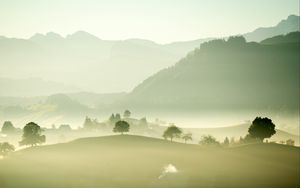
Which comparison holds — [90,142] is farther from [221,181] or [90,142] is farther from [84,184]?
[221,181]

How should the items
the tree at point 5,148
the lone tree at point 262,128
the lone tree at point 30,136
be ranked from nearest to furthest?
1. the tree at point 5,148
2. the lone tree at point 262,128
3. the lone tree at point 30,136

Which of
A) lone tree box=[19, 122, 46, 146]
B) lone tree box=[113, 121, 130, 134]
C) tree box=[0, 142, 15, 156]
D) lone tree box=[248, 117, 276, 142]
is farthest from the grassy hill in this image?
lone tree box=[113, 121, 130, 134]

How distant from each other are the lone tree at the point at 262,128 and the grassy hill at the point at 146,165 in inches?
423

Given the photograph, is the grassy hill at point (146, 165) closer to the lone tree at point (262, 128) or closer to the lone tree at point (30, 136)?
→ the lone tree at point (30, 136)

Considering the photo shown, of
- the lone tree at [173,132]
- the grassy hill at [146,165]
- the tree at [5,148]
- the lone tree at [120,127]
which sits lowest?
the grassy hill at [146,165]

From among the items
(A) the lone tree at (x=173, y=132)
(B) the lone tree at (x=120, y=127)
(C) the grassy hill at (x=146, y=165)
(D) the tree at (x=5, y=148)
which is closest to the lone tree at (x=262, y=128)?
(C) the grassy hill at (x=146, y=165)

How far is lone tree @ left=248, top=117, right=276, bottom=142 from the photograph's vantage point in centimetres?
14638

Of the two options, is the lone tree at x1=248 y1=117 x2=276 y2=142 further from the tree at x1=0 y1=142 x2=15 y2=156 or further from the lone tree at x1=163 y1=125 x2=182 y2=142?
the tree at x1=0 y1=142 x2=15 y2=156

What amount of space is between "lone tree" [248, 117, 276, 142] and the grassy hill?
1074cm

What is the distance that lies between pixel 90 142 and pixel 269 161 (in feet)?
215

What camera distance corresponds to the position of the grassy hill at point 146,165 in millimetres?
101781

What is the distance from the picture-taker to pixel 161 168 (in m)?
114

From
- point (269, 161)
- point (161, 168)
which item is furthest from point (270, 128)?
point (161, 168)

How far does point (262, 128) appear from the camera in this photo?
14725cm
